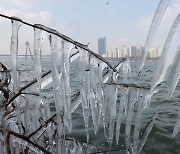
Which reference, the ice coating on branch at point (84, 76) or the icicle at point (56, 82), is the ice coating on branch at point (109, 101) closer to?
the ice coating on branch at point (84, 76)

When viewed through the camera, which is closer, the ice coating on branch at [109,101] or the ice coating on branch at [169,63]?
the ice coating on branch at [169,63]

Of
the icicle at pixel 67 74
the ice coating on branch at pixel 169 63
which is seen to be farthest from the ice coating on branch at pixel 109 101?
the ice coating on branch at pixel 169 63

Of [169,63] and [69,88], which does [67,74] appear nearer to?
[69,88]

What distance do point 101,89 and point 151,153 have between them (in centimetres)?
326

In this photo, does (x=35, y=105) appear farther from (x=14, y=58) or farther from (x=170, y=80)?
(x=170, y=80)

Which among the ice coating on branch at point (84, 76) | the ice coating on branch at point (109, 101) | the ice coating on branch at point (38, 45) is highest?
the ice coating on branch at point (38, 45)

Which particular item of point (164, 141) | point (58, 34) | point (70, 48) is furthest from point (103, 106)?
point (164, 141)

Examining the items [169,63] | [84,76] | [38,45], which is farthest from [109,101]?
[169,63]

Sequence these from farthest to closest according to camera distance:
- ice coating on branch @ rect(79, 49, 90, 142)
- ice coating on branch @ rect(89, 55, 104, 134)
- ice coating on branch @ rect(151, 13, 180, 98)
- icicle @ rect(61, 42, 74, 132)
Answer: ice coating on branch @ rect(89, 55, 104, 134)
ice coating on branch @ rect(79, 49, 90, 142)
icicle @ rect(61, 42, 74, 132)
ice coating on branch @ rect(151, 13, 180, 98)

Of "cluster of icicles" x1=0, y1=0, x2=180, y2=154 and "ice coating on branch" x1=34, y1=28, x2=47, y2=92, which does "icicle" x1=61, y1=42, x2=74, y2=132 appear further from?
"ice coating on branch" x1=34, y1=28, x2=47, y2=92

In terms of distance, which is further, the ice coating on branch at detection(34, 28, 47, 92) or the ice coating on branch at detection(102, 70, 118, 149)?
the ice coating on branch at detection(102, 70, 118, 149)

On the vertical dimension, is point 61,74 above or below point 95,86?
above

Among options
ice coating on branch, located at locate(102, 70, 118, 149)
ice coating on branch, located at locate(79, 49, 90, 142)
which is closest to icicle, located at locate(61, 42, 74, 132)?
ice coating on branch, located at locate(79, 49, 90, 142)


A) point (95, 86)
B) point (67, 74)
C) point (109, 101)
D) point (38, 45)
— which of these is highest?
point (38, 45)
